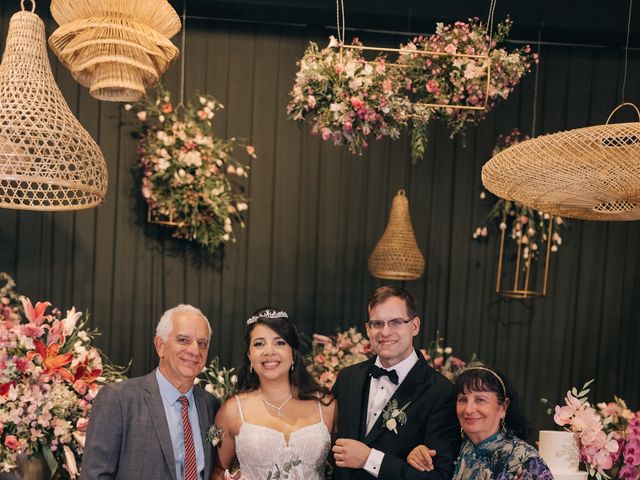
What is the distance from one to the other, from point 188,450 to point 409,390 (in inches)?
39.1

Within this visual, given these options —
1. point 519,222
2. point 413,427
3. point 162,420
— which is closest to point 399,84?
point 413,427

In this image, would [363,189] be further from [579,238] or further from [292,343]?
[292,343]

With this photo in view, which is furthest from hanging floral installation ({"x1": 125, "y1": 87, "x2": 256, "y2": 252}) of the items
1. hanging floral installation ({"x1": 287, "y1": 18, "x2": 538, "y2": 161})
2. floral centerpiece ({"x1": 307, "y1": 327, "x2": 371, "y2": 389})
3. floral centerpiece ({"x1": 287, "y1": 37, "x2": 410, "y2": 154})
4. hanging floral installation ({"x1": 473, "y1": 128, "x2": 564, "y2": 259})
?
hanging floral installation ({"x1": 473, "y1": 128, "x2": 564, "y2": 259})

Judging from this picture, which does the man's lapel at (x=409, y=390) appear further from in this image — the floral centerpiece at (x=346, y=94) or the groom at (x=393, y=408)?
the floral centerpiece at (x=346, y=94)

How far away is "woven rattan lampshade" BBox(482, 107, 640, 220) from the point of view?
273 centimetres

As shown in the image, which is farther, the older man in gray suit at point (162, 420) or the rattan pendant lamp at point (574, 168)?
the older man in gray suit at point (162, 420)

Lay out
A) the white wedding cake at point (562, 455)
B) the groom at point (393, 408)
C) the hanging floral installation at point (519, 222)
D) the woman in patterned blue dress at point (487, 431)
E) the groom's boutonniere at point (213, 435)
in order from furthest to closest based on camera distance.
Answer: the hanging floral installation at point (519, 222) → the white wedding cake at point (562, 455) → the groom's boutonniere at point (213, 435) → the groom at point (393, 408) → the woman in patterned blue dress at point (487, 431)

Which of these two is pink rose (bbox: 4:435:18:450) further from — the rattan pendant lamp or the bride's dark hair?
the rattan pendant lamp

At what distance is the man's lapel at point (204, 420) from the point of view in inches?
128

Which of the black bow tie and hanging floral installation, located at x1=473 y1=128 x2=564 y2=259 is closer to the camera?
the black bow tie

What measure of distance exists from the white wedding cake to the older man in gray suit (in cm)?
162

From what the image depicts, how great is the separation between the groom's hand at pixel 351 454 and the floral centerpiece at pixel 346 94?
1.63m

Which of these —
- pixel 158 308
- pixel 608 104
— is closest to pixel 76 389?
pixel 158 308

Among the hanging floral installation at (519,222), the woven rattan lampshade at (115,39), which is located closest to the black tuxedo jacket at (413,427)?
the woven rattan lampshade at (115,39)
